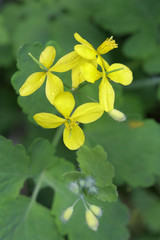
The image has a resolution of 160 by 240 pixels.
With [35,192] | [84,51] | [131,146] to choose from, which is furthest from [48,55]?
[131,146]

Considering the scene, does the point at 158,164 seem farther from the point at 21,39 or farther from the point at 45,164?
the point at 21,39

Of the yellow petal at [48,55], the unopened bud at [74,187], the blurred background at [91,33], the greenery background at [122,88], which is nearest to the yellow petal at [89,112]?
the yellow petal at [48,55]

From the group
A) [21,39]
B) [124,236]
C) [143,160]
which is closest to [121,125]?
[143,160]

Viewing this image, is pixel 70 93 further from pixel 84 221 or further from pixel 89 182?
pixel 84 221

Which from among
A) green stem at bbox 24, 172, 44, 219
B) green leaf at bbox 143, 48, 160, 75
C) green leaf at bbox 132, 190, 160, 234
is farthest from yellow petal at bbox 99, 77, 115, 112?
green leaf at bbox 132, 190, 160, 234

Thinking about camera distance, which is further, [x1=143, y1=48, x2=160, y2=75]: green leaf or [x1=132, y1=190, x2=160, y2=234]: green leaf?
[x1=132, y1=190, x2=160, y2=234]: green leaf

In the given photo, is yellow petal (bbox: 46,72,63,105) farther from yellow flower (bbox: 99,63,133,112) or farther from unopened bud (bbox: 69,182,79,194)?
unopened bud (bbox: 69,182,79,194)
